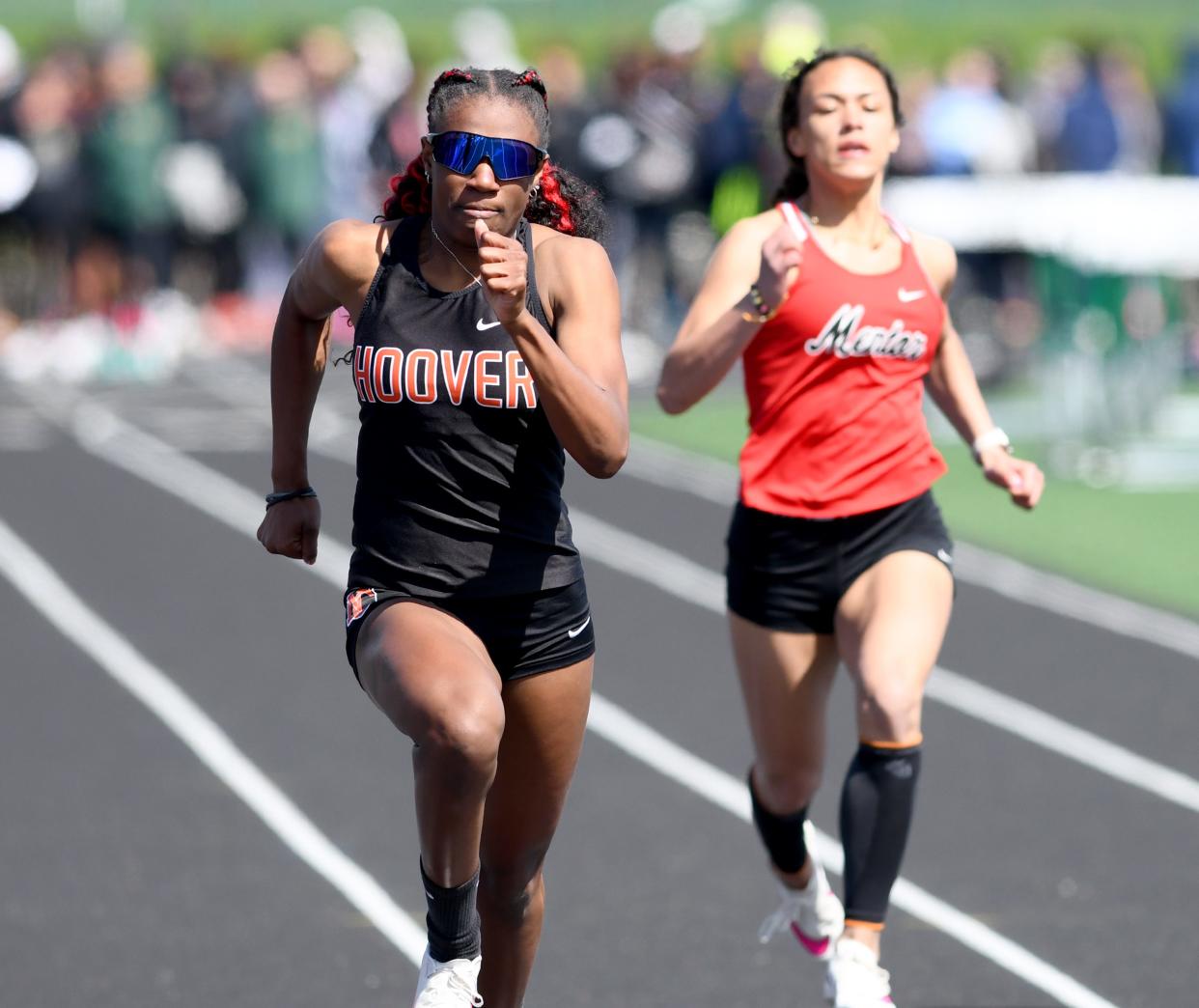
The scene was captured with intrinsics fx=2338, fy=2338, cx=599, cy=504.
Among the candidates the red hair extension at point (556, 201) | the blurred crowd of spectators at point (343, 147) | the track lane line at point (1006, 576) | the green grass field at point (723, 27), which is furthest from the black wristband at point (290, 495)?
the green grass field at point (723, 27)

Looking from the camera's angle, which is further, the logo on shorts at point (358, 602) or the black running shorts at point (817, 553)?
the black running shorts at point (817, 553)

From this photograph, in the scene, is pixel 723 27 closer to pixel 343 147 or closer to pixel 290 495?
pixel 343 147

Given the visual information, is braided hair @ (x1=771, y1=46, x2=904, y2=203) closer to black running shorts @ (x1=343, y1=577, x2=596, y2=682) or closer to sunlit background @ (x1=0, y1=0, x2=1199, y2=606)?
black running shorts @ (x1=343, y1=577, x2=596, y2=682)

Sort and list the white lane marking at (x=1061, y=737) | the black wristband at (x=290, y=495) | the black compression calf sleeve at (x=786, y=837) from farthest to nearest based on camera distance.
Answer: the white lane marking at (x=1061, y=737) < the black compression calf sleeve at (x=786, y=837) < the black wristband at (x=290, y=495)

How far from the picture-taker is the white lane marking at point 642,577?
6.08 metres

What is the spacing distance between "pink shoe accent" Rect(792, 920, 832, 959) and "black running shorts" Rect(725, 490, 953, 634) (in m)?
0.83

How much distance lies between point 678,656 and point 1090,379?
614cm

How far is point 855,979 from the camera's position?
17.2 feet

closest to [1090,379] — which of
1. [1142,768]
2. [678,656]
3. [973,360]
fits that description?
[973,360]

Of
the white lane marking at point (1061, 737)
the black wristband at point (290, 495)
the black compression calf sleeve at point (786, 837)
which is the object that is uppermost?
the black wristband at point (290, 495)

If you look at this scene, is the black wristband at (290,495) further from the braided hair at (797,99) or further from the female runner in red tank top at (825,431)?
the braided hair at (797,99)

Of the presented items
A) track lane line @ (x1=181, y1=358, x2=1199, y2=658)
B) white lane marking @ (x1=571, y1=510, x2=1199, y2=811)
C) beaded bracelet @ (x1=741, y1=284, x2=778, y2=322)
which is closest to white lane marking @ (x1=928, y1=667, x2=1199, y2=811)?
white lane marking @ (x1=571, y1=510, x2=1199, y2=811)

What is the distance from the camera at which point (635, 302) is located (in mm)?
21172

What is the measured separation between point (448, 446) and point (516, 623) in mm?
379
